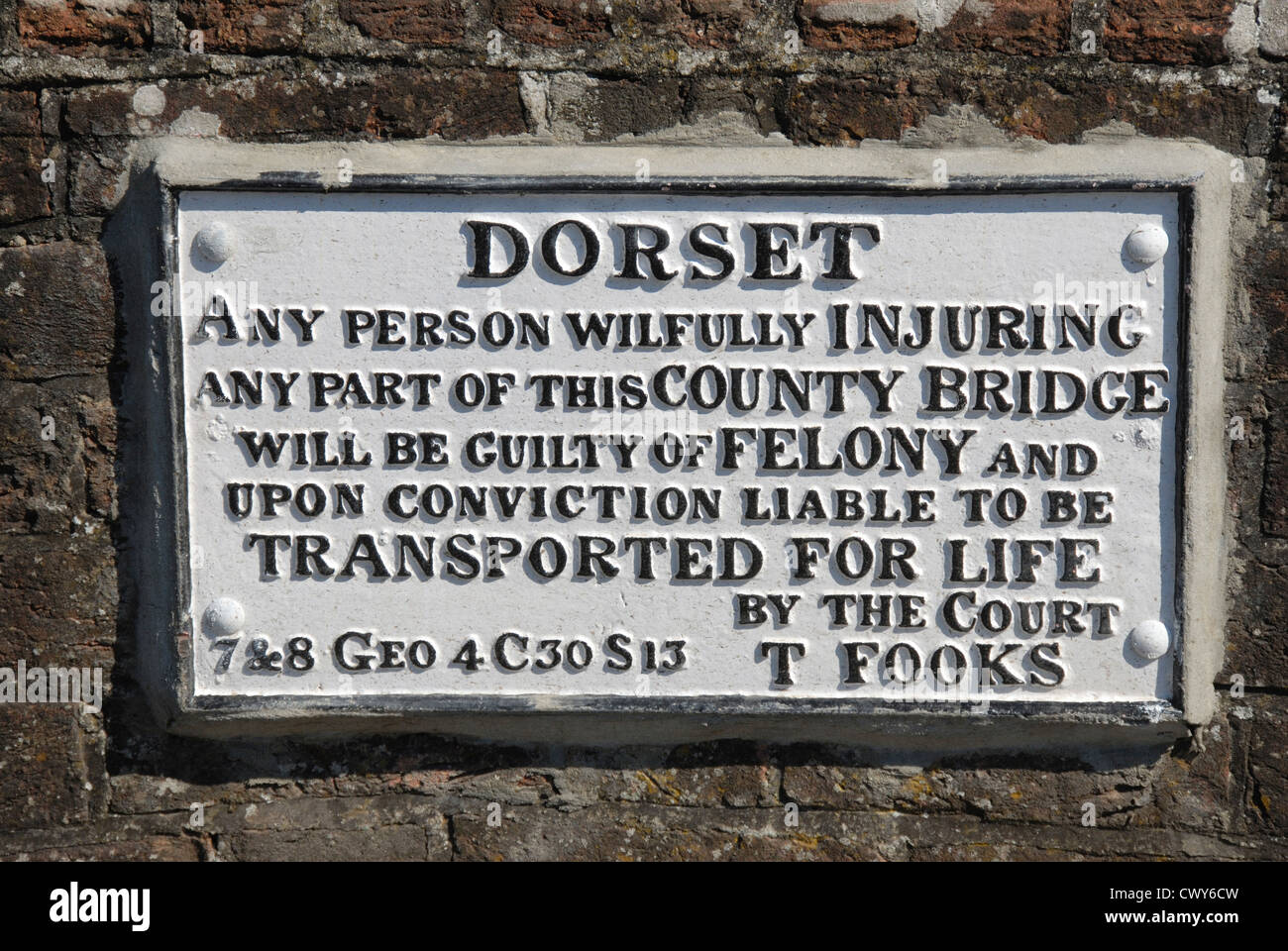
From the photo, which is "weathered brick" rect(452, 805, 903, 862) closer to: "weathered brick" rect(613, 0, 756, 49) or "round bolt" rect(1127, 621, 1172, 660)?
"round bolt" rect(1127, 621, 1172, 660)

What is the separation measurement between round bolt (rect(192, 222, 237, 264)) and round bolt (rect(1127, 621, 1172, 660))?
6.28 feet

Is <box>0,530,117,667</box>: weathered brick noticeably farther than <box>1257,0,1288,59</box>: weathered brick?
Yes

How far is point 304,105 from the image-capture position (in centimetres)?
199

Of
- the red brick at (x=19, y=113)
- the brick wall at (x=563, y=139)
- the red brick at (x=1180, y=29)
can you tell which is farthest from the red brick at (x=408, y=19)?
the red brick at (x=1180, y=29)

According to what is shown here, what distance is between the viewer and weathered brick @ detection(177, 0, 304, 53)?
1.98 meters

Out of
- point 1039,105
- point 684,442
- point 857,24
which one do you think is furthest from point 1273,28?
point 684,442

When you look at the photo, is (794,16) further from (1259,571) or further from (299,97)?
(1259,571)

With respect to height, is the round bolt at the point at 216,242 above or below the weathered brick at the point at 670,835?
above

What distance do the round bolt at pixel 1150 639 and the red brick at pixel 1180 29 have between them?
1.10 meters

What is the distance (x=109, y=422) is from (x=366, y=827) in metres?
0.98

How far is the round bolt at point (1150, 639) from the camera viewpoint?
6.48 feet

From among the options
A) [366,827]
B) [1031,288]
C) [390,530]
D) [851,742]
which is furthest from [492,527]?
[1031,288]

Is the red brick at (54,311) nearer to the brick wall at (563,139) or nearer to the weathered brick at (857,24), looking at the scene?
the brick wall at (563,139)

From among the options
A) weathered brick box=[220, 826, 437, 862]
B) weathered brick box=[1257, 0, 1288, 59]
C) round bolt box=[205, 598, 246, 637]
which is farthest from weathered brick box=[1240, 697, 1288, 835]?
round bolt box=[205, 598, 246, 637]
